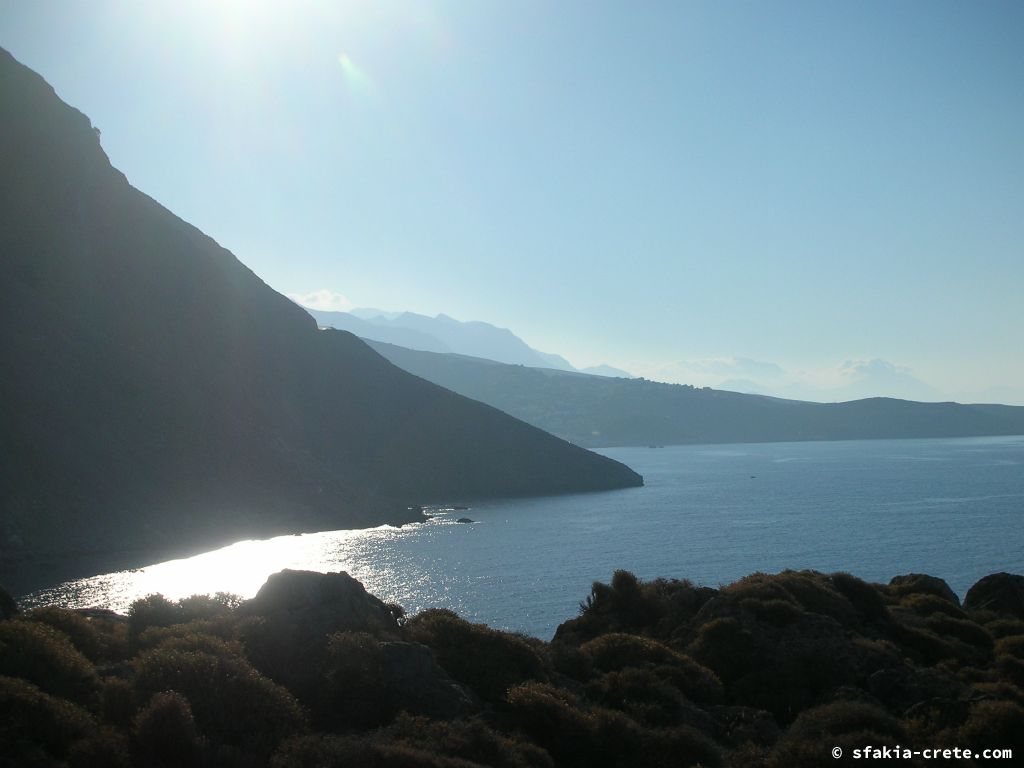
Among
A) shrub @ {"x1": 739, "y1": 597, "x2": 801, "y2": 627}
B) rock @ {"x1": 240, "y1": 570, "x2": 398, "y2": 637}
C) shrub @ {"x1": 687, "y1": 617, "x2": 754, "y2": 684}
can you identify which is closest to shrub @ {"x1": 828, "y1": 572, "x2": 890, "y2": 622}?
shrub @ {"x1": 739, "y1": 597, "x2": 801, "y2": 627}

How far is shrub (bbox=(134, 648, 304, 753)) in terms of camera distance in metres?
17.7

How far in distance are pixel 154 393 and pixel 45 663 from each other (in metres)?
94.0

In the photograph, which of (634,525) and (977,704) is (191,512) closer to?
(634,525)

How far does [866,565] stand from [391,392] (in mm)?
104140

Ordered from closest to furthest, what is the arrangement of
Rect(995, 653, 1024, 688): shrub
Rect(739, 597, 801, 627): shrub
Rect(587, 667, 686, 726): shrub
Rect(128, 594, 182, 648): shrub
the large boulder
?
Rect(587, 667, 686, 726): shrub → the large boulder → Rect(128, 594, 182, 648): shrub → Rect(995, 653, 1024, 688): shrub → Rect(739, 597, 801, 627): shrub

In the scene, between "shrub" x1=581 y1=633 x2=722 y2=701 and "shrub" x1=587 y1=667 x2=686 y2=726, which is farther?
"shrub" x1=581 y1=633 x2=722 y2=701

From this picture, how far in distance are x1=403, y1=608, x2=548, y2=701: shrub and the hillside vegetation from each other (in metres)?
0.06

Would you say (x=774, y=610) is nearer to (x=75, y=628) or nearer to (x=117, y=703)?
(x=117, y=703)

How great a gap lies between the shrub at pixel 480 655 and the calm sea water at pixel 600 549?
29.9m

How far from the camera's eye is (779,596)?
2992 cm

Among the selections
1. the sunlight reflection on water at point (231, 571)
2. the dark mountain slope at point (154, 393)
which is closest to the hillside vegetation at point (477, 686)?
the sunlight reflection on water at point (231, 571)

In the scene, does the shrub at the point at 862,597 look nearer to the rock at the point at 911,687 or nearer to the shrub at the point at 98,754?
the rock at the point at 911,687

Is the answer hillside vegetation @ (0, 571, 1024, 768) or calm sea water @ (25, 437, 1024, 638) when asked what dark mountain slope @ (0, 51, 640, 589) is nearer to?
calm sea water @ (25, 437, 1024, 638)

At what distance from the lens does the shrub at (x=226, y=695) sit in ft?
57.9
